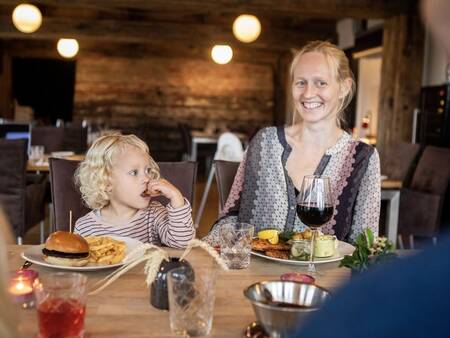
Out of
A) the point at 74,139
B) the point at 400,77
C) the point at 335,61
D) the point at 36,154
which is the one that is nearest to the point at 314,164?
the point at 335,61

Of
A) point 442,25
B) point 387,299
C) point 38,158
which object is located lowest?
point 38,158

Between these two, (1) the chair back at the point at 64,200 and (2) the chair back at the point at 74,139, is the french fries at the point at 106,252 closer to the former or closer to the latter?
(1) the chair back at the point at 64,200

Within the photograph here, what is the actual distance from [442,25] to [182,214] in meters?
1.31

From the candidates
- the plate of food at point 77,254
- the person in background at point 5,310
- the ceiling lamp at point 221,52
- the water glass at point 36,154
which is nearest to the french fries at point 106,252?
the plate of food at point 77,254

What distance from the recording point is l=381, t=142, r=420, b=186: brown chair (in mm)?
4266

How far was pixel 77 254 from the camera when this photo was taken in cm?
140

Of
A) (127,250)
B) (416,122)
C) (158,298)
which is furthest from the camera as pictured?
(416,122)

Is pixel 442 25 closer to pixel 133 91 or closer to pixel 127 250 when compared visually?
pixel 127 250

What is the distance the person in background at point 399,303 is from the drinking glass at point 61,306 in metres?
0.68

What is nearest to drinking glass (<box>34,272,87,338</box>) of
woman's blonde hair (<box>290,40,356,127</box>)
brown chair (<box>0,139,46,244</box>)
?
woman's blonde hair (<box>290,40,356,127</box>)

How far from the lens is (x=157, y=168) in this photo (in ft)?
6.82

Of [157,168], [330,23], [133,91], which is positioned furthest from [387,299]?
[133,91]

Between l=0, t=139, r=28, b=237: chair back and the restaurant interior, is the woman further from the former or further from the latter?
Answer: l=0, t=139, r=28, b=237: chair back

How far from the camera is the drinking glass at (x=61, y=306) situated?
1.00m
